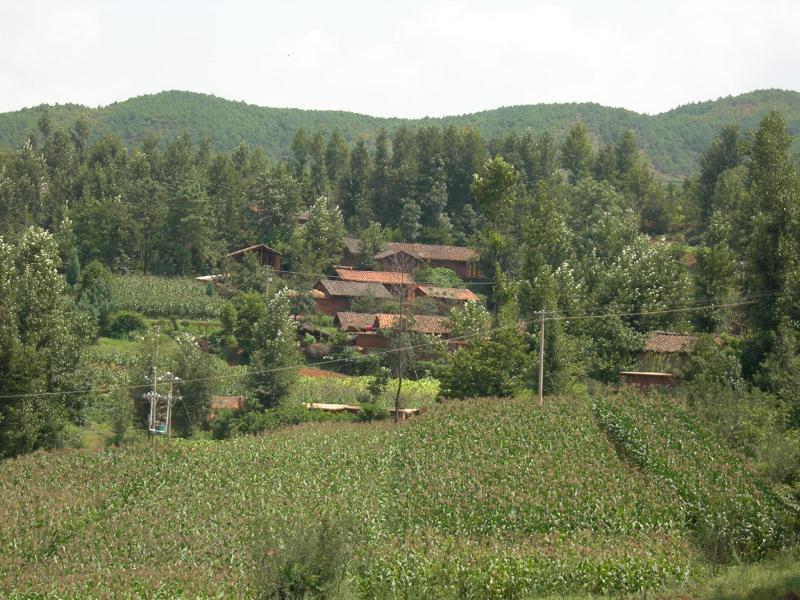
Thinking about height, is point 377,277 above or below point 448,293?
above

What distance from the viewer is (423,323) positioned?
59.0 metres

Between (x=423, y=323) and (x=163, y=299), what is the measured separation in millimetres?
16755

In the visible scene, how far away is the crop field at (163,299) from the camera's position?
64.0 m

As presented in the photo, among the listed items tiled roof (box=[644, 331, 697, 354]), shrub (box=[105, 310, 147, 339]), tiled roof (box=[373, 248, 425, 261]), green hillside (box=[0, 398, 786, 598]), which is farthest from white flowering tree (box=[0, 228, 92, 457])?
tiled roof (box=[373, 248, 425, 261])

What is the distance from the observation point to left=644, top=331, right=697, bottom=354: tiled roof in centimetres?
4784

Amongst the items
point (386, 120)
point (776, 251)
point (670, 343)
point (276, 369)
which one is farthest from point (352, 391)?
point (386, 120)

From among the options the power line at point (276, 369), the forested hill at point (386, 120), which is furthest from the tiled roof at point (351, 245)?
the forested hill at point (386, 120)

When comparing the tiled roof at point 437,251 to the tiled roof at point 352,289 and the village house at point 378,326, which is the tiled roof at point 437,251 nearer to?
the tiled roof at point 352,289

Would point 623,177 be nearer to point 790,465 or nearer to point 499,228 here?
point 499,228

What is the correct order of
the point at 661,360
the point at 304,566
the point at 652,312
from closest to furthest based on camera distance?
the point at 304,566 → the point at 661,360 → the point at 652,312

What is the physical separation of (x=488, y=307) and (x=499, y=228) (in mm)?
7307

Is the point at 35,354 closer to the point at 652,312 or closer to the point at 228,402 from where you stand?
the point at 228,402

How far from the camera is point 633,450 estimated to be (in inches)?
1437

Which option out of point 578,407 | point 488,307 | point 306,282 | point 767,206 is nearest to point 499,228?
point 488,307
